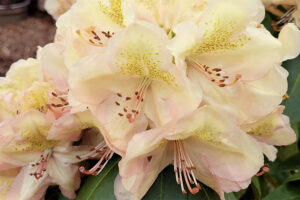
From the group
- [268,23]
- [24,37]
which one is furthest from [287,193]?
[24,37]

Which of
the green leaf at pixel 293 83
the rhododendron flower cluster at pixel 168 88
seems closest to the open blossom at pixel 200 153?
the rhododendron flower cluster at pixel 168 88

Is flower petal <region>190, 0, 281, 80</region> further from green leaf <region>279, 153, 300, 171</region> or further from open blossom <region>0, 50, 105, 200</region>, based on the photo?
green leaf <region>279, 153, 300, 171</region>

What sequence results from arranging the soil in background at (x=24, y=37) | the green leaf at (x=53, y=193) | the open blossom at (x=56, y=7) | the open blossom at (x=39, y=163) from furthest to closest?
the soil in background at (x=24, y=37), the open blossom at (x=56, y=7), the green leaf at (x=53, y=193), the open blossom at (x=39, y=163)

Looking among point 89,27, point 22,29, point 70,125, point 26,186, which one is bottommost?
point 22,29

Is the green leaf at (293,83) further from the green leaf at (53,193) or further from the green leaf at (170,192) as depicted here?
the green leaf at (53,193)

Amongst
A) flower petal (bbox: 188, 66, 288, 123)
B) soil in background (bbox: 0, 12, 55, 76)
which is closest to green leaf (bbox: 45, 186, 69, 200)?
flower petal (bbox: 188, 66, 288, 123)

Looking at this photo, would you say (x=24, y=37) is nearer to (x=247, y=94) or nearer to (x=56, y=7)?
(x=56, y=7)
